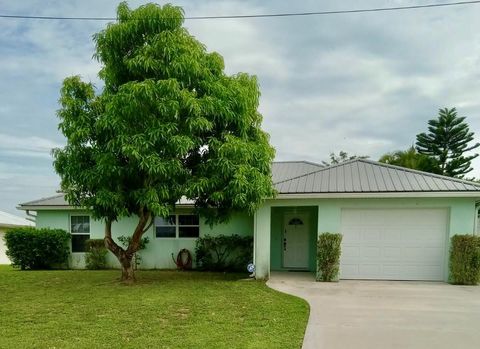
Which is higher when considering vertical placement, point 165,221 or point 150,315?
point 165,221

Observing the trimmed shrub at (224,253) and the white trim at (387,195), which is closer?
the white trim at (387,195)

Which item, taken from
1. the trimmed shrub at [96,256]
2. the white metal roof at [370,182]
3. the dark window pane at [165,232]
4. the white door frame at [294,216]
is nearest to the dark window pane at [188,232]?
the dark window pane at [165,232]

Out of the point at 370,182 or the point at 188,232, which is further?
the point at 188,232

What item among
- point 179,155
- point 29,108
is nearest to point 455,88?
point 179,155

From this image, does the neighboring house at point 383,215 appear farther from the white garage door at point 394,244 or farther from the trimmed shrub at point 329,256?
the trimmed shrub at point 329,256

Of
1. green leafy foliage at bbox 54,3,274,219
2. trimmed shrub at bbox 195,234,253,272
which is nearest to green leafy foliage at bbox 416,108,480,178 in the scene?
trimmed shrub at bbox 195,234,253,272

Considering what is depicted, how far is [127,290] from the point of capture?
9.33 metres

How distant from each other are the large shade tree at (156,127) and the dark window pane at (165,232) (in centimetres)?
443

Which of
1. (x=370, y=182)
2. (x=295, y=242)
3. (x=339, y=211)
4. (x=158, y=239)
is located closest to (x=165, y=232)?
(x=158, y=239)

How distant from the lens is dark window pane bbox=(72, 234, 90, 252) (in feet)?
50.6

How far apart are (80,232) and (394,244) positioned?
1219 cm

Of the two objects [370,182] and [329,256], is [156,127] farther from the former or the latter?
[370,182]

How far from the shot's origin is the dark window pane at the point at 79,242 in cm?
1542

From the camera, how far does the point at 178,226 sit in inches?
581
